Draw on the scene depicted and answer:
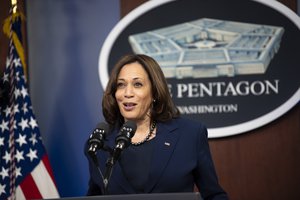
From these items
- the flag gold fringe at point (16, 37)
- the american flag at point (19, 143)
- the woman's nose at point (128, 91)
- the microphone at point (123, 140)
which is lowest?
the american flag at point (19, 143)

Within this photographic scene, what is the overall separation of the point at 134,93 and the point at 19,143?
1093 mm

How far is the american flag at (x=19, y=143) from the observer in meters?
2.47

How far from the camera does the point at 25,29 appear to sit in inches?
108

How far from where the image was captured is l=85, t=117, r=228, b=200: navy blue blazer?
5.24 feet

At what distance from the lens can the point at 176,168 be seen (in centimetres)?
162

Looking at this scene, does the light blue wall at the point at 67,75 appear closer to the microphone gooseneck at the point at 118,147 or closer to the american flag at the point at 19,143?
the american flag at the point at 19,143

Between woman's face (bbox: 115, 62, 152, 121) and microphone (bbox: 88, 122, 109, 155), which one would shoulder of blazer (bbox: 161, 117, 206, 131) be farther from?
microphone (bbox: 88, 122, 109, 155)

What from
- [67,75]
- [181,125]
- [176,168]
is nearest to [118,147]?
[176,168]

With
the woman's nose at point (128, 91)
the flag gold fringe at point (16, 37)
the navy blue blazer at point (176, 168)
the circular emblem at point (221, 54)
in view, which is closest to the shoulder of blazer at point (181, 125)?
the navy blue blazer at point (176, 168)

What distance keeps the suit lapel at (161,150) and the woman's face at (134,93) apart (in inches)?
4.1

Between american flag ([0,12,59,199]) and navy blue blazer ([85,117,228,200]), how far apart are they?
944 millimetres

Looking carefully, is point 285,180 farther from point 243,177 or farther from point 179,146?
point 179,146

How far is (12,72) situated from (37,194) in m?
0.71

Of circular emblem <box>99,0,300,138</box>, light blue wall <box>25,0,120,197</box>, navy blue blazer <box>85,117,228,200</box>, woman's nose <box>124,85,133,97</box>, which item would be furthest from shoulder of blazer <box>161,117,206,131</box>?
light blue wall <box>25,0,120,197</box>
